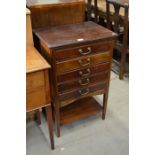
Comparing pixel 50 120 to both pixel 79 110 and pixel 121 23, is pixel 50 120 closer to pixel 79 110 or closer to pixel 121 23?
pixel 79 110

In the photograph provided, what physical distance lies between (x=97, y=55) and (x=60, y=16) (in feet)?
1.52

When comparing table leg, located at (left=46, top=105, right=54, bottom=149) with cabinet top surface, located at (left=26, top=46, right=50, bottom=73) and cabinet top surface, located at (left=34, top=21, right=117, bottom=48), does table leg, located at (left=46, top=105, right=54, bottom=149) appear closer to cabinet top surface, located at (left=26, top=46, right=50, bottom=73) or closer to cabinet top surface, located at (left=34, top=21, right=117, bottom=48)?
cabinet top surface, located at (left=26, top=46, right=50, bottom=73)

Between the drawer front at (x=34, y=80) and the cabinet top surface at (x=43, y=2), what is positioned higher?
the cabinet top surface at (x=43, y=2)

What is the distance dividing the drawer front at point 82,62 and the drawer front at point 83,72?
1.2 inches

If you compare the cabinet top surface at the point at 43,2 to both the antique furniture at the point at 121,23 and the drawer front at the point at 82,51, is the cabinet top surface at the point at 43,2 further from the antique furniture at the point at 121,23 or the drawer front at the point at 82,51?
the antique furniture at the point at 121,23

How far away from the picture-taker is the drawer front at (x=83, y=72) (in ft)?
4.64

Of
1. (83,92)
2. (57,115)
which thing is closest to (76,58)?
(83,92)

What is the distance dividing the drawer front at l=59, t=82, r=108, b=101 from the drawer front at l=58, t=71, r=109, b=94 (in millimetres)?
32

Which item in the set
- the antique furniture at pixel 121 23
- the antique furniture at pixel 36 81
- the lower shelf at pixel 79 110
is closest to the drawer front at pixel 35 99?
the antique furniture at pixel 36 81

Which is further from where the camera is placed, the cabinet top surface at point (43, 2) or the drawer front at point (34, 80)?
the cabinet top surface at point (43, 2)

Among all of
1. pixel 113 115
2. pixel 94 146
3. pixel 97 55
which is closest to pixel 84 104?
pixel 113 115
